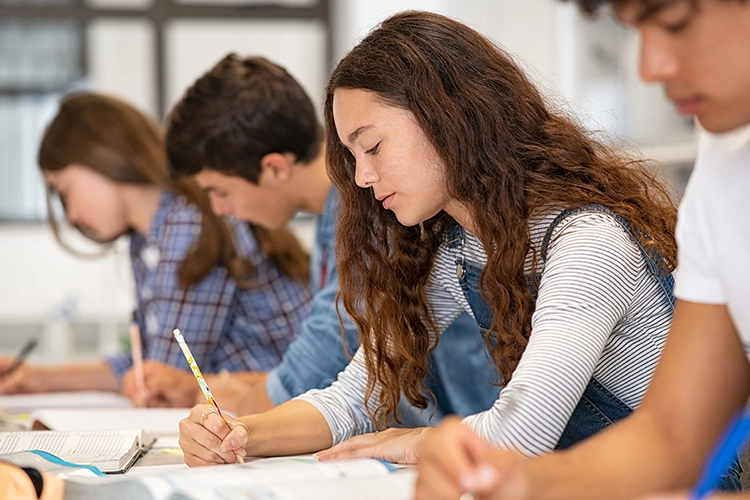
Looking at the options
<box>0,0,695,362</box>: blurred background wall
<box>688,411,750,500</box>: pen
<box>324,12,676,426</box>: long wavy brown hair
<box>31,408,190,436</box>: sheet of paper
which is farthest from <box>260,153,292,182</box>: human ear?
<box>0,0,695,362</box>: blurred background wall

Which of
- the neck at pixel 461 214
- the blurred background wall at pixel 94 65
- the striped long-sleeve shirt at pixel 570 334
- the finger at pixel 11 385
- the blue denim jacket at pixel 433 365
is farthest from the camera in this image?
the blurred background wall at pixel 94 65

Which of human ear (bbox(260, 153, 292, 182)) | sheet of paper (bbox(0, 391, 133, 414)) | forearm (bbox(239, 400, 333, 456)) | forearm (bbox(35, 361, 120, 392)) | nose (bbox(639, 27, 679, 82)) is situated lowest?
forearm (bbox(35, 361, 120, 392))

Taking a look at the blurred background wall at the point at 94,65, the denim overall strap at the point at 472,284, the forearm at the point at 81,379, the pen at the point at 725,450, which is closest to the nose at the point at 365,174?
the denim overall strap at the point at 472,284

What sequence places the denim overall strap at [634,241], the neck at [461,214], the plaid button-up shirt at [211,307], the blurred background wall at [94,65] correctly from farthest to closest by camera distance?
1. the blurred background wall at [94,65]
2. the plaid button-up shirt at [211,307]
3. the neck at [461,214]
4. the denim overall strap at [634,241]

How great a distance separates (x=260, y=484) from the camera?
828 mm

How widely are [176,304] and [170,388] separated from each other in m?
0.22

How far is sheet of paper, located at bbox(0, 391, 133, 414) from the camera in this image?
1970 mm

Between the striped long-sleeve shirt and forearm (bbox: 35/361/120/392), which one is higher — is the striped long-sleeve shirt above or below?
above

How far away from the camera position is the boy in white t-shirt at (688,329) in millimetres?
684

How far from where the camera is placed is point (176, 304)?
215cm

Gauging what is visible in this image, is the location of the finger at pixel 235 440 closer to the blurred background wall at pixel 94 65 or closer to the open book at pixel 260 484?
the open book at pixel 260 484

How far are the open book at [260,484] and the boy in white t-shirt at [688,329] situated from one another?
12 cm

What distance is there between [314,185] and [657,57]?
1298 millimetres

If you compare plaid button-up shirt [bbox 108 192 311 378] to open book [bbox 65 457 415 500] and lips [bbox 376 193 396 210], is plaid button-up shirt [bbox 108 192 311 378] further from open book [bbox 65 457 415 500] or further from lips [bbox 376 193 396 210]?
open book [bbox 65 457 415 500]
